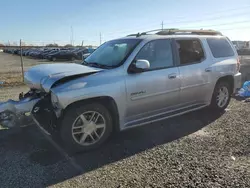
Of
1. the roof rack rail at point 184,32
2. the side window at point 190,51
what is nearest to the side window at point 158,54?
the side window at point 190,51

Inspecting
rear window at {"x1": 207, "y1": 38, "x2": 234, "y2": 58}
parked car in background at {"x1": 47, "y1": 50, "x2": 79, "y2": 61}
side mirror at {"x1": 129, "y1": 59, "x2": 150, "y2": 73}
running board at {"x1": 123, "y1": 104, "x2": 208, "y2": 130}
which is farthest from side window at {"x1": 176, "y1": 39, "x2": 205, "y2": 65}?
parked car in background at {"x1": 47, "y1": 50, "x2": 79, "y2": 61}

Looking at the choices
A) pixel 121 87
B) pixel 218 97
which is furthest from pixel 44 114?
pixel 218 97

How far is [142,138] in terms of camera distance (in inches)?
182

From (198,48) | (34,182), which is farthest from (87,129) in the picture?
(198,48)

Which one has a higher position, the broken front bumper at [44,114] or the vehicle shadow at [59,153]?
the broken front bumper at [44,114]

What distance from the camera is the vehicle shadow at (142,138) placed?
3832mm

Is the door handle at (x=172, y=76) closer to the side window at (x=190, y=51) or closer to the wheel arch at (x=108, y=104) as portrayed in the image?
the side window at (x=190, y=51)

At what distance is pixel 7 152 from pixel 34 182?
1.16 m

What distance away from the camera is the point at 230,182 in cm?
318

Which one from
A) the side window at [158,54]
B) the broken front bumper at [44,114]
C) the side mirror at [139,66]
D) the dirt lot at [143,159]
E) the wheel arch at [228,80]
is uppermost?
the side window at [158,54]

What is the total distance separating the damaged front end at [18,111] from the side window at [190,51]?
2.81m

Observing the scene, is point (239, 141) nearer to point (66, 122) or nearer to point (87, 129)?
point (87, 129)

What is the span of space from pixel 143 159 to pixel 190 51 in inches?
105

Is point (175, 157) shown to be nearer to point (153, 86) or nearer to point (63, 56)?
point (153, 86)
